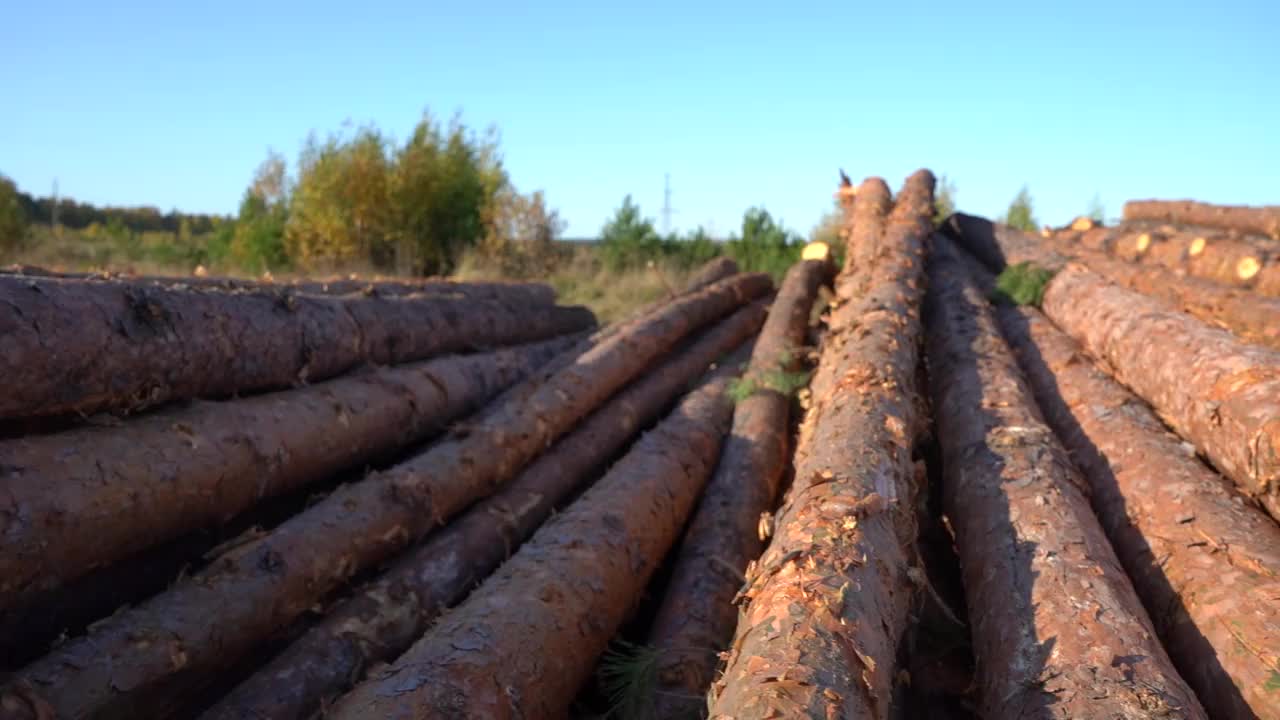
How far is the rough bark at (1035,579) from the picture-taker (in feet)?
8.56

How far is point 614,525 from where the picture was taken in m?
4.18

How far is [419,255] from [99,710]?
18522 millimetres

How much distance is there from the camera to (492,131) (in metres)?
22.4

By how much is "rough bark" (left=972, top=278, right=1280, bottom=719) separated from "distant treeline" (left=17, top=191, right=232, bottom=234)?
140 ft

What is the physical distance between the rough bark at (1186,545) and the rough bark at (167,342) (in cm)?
421

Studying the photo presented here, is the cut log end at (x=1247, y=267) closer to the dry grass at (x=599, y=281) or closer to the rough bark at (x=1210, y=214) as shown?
the rough bark at (x=1210, y=214)

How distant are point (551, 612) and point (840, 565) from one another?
3.74ft

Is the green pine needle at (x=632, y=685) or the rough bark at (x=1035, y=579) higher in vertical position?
the rough bark at (x=1035, y=579)

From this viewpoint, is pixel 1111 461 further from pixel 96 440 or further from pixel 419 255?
pixel 419 255

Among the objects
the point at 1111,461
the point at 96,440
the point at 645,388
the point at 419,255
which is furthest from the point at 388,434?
the point at 419,255

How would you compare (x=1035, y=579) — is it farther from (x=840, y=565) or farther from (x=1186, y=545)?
(x=840, y=565)

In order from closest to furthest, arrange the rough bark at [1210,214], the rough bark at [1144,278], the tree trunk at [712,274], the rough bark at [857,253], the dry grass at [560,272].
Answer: the rough bark at [1144,278] → the rough bark at [857,253] → the tree trunk at [712,274] → the rough bark at [1210,214] → the dry grass at [560,272]

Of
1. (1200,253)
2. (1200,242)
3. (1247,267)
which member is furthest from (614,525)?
(1200,242)

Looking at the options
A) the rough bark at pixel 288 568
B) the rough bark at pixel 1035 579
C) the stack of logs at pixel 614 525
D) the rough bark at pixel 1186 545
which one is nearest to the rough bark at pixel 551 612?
the stack of logs at pixel 614 525
